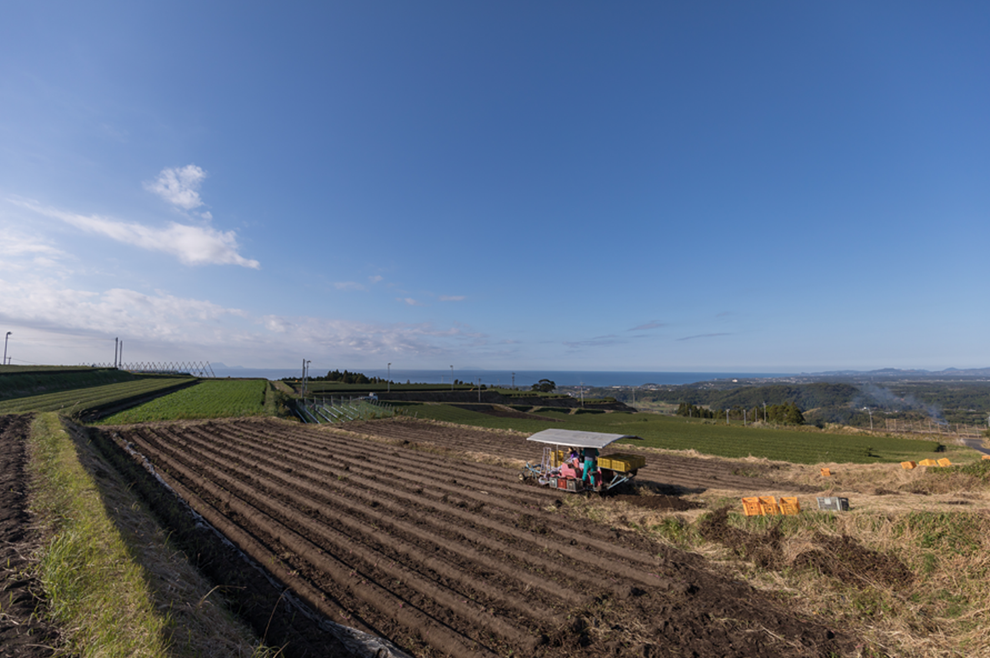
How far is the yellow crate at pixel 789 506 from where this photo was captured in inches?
405

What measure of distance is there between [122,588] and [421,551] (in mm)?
5276

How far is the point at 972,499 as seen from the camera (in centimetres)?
1005

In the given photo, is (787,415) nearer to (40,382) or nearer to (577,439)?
(577,439)

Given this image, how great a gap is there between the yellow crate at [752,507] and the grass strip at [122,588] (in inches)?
441

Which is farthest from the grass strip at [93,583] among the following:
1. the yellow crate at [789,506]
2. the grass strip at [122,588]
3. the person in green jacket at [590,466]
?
the yellow crate at [789,506]

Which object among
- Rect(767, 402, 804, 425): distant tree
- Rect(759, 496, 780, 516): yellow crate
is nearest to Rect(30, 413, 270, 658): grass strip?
Rect(759, 496, 780, 516): yellow crate

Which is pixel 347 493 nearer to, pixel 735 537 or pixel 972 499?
pixel 735 537

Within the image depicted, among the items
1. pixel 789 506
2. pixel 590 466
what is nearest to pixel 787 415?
pixel 590 466

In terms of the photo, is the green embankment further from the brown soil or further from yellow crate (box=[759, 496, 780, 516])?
yellow crate (box=[759, 496, 780, 516])

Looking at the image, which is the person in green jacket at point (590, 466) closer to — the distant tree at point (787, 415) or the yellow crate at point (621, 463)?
the yellow crate at point (621, 463)

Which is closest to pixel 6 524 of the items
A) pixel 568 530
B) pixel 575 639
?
pixel 575 639

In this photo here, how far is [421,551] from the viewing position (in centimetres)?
937

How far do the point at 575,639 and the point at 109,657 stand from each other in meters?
5.94

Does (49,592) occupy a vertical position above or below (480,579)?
above
